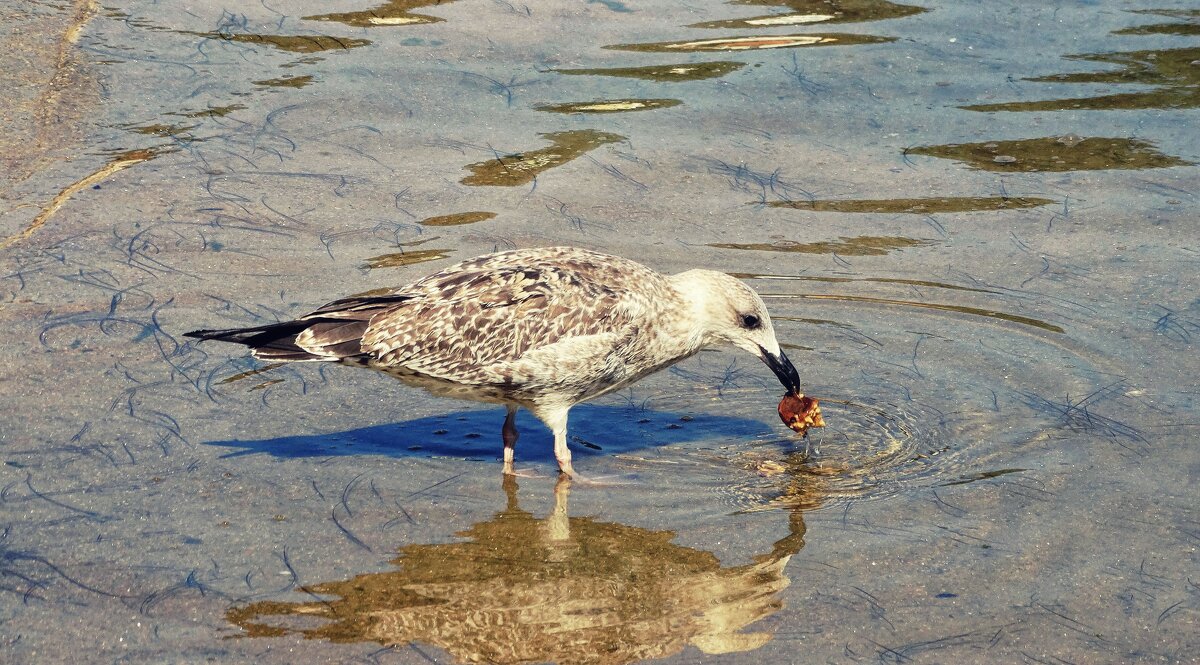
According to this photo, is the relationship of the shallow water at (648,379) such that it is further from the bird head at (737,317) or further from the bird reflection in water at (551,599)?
the bird head at (737,317)

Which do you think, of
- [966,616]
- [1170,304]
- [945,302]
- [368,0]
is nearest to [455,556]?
[966,616]

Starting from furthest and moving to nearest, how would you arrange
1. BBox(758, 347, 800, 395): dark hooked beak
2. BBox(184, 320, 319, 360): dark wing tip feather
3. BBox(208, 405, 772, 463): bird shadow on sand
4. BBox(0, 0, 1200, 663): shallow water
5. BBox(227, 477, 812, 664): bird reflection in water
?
BBox(758, 347, 800, 395): dark hooked beak
BBox(208, 405, 772, 463): bird shadow on sand
BBox(184, 320, 319, 360): dark wing tip feather
BBox(0, 0, 1200, 663): shallow water
BBox(227, 477, 812, 664): bird reflection in water

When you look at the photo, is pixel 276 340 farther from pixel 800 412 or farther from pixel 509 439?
pixel 800 412

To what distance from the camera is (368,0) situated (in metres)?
12.0

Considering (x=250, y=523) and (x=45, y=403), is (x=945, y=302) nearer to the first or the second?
(x=250, y=523)

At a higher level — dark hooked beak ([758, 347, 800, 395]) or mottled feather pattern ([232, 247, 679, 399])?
mottled feather pattern ([232, 247, 679, 399])

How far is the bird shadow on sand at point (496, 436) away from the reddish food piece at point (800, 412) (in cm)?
27

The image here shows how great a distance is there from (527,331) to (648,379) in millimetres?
1290

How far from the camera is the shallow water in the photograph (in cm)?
543

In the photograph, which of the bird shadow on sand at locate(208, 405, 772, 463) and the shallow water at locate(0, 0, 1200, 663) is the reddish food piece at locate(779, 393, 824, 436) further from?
the bird shadow on sand at locate(208, 405, 772, 463)

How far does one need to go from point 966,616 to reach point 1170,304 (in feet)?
11.7

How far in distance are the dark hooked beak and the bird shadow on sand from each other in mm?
331

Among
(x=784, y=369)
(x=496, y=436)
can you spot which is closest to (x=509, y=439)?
(x=496, y=436)

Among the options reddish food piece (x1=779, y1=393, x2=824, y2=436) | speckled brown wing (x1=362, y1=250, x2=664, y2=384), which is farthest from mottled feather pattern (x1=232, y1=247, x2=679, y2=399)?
reddish food piece (x1=779, y1=393, x2=824, y2=436)
